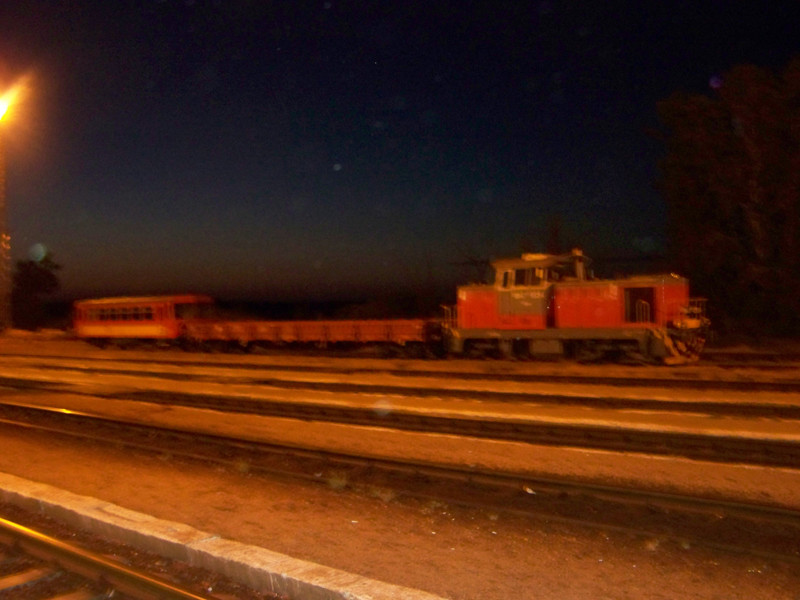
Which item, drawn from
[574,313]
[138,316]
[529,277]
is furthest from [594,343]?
[138,316]

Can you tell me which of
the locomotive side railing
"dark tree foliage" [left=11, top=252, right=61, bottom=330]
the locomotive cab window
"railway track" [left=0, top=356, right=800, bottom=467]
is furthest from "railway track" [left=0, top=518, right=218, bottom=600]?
"dark tree foliage" [left=11, top=252, right=61, bottom=330]

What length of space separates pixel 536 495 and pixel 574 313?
12233 millimetres

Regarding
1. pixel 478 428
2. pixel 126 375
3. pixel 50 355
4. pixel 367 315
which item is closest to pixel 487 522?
pixel 478 428

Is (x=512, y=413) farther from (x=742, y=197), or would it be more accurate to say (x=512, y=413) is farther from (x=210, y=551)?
(x=742, y=197)

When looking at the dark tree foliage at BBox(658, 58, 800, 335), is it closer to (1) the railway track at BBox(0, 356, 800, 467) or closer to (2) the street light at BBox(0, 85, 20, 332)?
(1) the railway track at BBox(0, 356, 800, 467)

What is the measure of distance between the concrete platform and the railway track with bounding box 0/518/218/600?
414 millimetres

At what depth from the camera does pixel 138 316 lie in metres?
31.8

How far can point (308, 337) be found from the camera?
91.3 ft

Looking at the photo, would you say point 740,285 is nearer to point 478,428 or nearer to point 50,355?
point 478,428

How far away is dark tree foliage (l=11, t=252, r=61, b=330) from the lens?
200 feet

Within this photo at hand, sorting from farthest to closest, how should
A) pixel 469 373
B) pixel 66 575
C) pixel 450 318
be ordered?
pixel 450 318 → pixel 469 373 → pixel 66 575

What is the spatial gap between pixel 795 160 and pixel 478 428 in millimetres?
19086

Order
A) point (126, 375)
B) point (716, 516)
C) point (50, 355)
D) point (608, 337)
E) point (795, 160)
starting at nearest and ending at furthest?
point (716, 516) → point (608, 337) → point (126, 375) → point (795, 160) → point (50, 355)

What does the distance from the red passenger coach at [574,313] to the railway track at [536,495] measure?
10.8m
